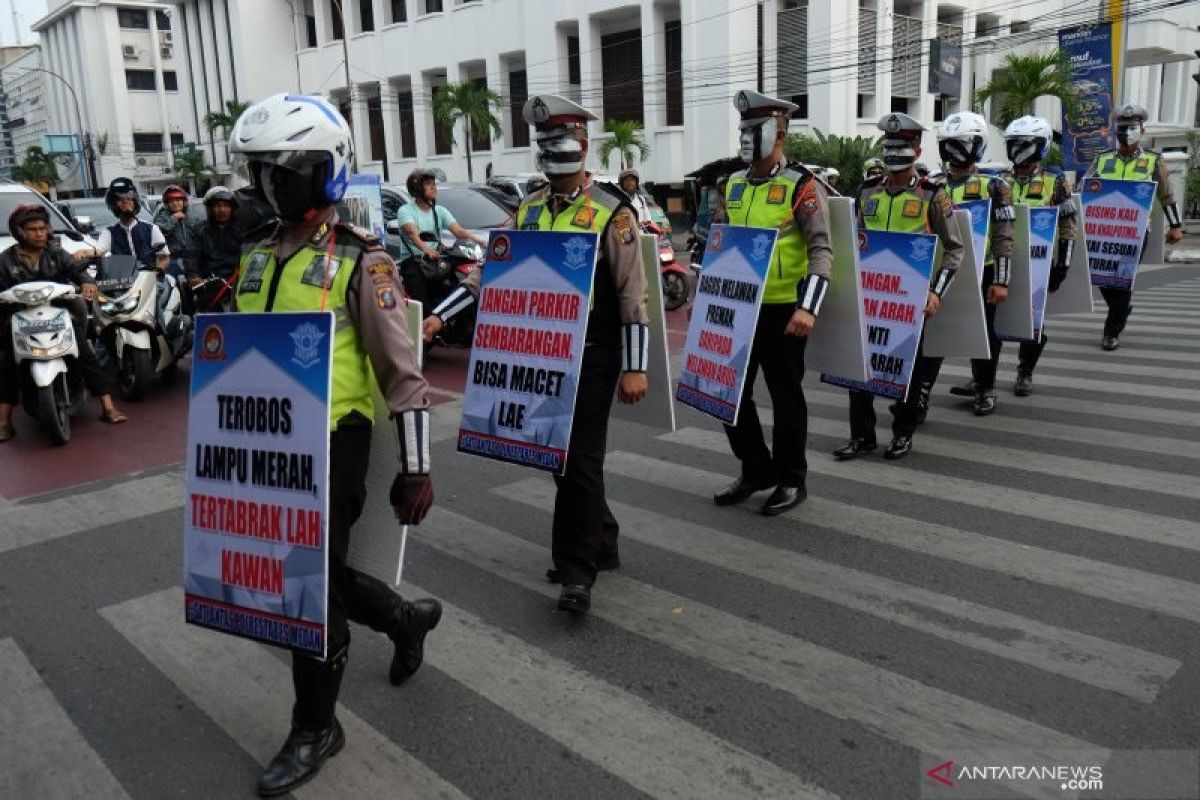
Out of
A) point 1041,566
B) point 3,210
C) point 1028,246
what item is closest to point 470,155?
point 3,210

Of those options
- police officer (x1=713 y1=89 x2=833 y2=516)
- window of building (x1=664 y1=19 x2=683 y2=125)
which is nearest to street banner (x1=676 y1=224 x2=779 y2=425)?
police officer (x1=713 y1=89 x2=833 y2=516)

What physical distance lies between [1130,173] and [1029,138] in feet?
9.66

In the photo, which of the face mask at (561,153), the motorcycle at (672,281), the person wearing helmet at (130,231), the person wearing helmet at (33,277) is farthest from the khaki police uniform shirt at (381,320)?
the motorcycle at (672,281)

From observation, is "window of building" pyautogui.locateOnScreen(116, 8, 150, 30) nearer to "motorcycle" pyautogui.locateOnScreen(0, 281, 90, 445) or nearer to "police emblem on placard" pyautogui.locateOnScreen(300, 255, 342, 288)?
"motorcycle" pyautogui.locateOnScreen(0, 281, 90, 445)

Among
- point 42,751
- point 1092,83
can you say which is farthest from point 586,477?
point 1092,83

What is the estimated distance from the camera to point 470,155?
4722 cm

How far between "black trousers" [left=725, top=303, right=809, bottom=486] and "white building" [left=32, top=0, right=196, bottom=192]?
88.6 m

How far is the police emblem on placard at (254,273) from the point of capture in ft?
10.0

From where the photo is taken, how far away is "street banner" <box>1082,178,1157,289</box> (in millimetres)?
9305

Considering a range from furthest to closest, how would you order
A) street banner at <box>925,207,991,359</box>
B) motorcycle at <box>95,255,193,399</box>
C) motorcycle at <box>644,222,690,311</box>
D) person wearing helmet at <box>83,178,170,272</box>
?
motorcycle at <box>644,222,690,311</box>
person wearing helmet at <box>83,178,170,272</box>
motorcycle at <box>95,255,193,399</box>
street banner at <box>925,207,991,359</box>

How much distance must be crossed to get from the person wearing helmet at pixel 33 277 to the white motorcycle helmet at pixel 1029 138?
7.23 m

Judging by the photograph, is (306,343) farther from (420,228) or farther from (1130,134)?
(1130,134)

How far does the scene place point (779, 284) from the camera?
5.20 meters

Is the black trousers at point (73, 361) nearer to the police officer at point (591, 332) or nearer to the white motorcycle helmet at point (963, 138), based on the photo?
the police officer at point (591, 332)
